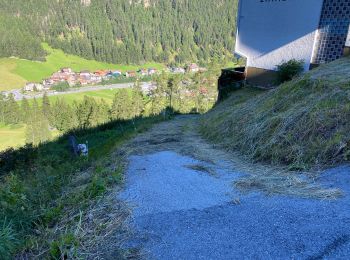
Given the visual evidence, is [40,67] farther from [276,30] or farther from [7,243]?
[7,243]

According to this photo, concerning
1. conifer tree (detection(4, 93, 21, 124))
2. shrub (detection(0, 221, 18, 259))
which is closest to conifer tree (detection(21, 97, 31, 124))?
conifer tree (detection(4, 93, 21, 124))

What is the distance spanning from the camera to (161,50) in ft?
407

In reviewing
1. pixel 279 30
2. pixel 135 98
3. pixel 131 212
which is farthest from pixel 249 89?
pixel 135 98

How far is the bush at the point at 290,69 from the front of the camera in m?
11.5

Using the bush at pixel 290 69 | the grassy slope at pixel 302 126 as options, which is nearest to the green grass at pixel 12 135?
the bush at pixel 290 69

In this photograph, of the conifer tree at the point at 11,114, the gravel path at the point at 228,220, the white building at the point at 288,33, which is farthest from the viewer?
the conifer tree at the point at 11,114

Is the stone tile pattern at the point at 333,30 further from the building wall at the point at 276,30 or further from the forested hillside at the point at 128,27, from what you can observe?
the forested hillside at the point at 128,27

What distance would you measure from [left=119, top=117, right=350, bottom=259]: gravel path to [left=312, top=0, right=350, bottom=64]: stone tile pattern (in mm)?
8622

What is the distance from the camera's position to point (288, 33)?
1242 cm

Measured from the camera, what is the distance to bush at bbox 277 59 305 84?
37.7ft

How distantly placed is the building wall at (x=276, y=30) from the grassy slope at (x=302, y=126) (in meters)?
4.63

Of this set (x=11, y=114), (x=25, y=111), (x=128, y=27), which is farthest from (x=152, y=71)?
(x=11, y=114)

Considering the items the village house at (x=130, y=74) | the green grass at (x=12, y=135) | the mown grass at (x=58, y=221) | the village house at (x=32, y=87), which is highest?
the mown grass at (x=58, y=221)

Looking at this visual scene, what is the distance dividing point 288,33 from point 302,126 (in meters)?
8.74
